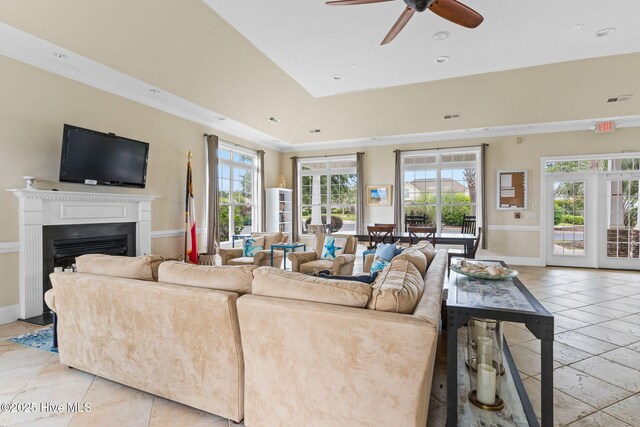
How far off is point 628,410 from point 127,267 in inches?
136

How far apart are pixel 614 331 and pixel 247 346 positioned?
381 cm

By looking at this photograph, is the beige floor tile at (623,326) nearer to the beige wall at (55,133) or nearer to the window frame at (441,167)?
the window frame at (441,167)

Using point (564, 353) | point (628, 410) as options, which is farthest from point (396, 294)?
point (564, 353)

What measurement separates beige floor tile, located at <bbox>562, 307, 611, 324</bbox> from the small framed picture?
4503mm

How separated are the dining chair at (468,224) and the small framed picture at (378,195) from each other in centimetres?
176

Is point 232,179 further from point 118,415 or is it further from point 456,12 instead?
point 118,415

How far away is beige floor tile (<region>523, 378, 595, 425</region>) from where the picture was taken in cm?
199

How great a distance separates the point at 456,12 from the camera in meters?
2.91

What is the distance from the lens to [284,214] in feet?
28.6

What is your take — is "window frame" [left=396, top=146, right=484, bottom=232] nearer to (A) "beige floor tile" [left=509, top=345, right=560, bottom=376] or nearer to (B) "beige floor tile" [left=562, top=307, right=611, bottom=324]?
(B) "beige floor tile" [left=562, top=307, right=611, bottom=324]

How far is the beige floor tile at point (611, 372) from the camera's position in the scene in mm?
2369

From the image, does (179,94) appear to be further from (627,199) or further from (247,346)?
(627,199)

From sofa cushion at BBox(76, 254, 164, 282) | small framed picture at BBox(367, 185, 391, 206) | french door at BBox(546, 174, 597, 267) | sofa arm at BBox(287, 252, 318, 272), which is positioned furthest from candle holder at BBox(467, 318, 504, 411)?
french door at BBox(546, 174, 597, 267)

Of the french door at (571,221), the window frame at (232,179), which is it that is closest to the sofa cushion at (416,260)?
the window frame at (232,179)
